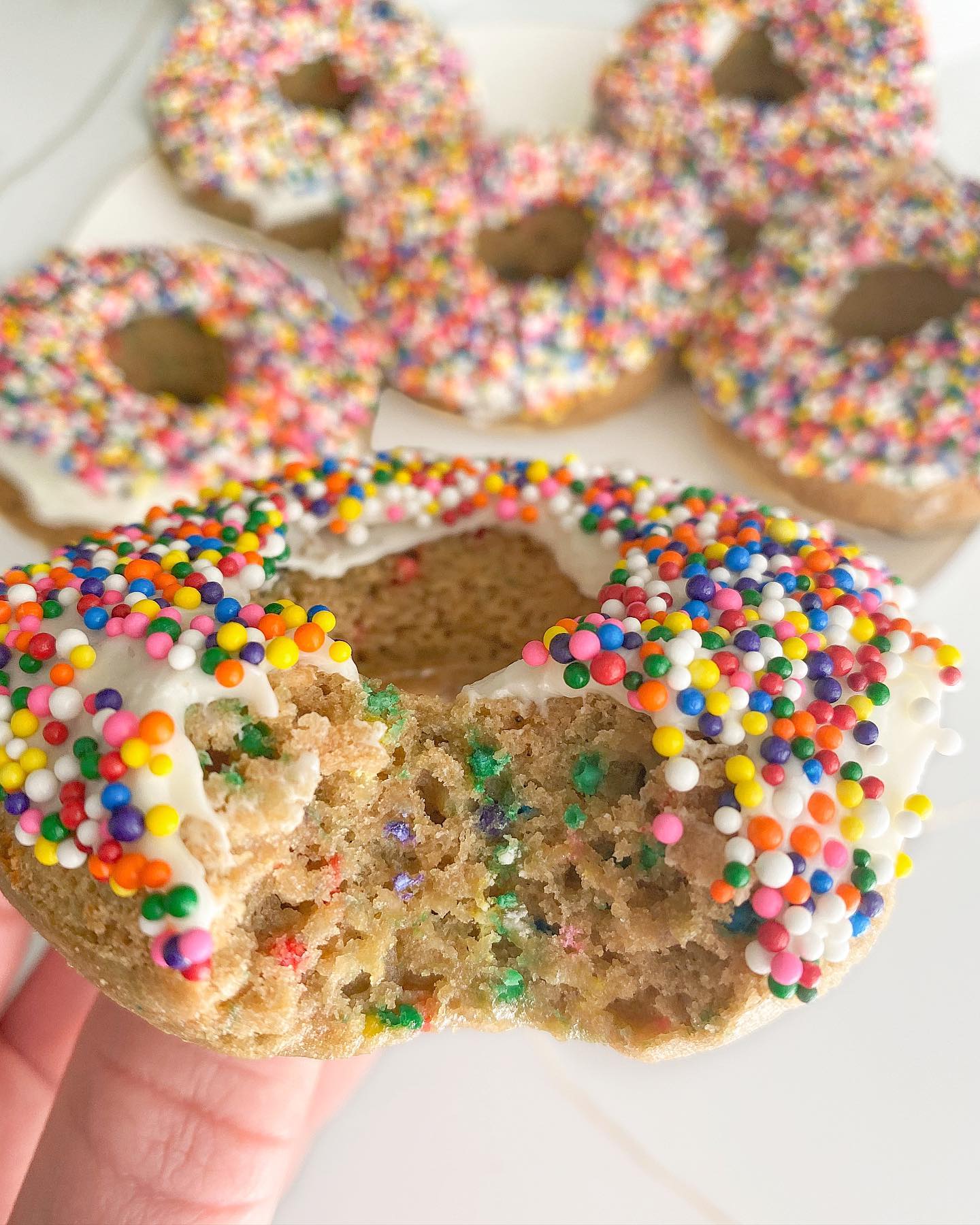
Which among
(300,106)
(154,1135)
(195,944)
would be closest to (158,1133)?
(154,1135)

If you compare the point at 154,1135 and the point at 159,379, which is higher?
A: the point at 159,379

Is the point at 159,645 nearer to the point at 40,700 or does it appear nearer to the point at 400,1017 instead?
the point at 40,700

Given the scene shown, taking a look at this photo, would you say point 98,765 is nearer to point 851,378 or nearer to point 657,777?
point 657,777

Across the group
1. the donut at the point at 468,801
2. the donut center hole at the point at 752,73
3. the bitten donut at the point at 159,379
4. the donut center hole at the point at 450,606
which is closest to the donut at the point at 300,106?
the bitten donut at the point at 159,379

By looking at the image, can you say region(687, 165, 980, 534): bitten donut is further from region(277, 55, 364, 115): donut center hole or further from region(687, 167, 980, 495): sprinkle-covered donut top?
region(277, 55, 364, 115): donut center hole

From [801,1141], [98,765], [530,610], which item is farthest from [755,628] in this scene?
[801,1141]

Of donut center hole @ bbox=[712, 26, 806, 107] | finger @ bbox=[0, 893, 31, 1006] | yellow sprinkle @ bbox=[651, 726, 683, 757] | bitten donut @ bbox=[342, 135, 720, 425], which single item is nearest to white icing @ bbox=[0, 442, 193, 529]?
bitten donut @ bbox=[342, 135, 720, 425]

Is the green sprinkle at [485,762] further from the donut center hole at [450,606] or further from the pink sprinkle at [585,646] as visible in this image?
the donut center hole at [450,606]
